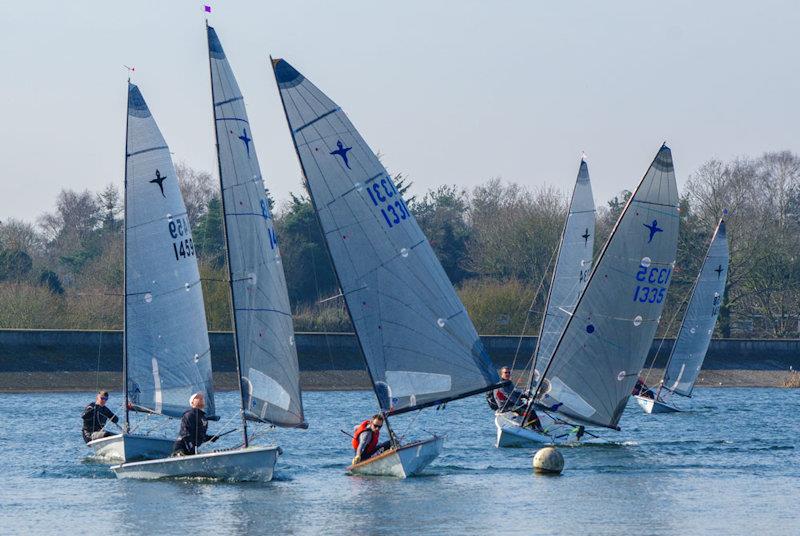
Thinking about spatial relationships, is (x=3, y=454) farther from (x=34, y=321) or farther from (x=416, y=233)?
(x=34, y=321)

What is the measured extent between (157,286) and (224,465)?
531 cm

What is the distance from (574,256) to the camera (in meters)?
41.9

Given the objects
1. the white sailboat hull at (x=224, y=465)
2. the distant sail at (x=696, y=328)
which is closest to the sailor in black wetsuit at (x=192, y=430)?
the white sailboat hull at (x=224, y=465)

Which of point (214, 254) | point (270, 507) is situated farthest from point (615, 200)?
point (270, 507)

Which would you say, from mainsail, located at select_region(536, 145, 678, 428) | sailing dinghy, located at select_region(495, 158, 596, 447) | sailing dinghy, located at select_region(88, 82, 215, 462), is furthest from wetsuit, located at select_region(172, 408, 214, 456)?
sailing dinghy, located at select_region(495, 158, 596, 447)

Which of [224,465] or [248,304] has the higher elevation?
[248,304]

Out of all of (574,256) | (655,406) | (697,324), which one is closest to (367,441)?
(574,256)

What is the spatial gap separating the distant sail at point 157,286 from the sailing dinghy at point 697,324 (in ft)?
77.4

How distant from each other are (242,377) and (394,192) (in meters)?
4.14

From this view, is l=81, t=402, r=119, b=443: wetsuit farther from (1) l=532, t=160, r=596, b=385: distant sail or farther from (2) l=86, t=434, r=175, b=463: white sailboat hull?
(1) l=532, t=160, r=596, b=385: distant sail

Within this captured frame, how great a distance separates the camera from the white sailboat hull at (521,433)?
109 ft

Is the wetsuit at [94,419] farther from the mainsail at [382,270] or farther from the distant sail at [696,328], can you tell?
the distant sail at [696,328]

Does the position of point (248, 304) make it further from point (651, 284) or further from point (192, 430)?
point (651, 284)

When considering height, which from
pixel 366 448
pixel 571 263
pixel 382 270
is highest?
pixel 571 263
